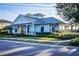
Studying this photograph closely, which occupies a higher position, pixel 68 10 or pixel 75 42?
pixel 68 10

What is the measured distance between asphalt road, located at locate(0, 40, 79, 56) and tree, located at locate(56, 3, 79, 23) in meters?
0.41

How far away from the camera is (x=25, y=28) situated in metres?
3.57

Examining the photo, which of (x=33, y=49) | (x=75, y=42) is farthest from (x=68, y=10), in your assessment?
(x=33, y=49)

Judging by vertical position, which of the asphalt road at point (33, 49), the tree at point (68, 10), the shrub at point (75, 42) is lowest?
the asphalt road at point (33, 49)

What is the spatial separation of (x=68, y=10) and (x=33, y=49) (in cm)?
71

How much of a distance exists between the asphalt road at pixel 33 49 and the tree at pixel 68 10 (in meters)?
0.41

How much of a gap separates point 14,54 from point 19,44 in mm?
149

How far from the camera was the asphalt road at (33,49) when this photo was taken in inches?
135

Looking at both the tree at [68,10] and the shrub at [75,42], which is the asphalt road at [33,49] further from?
the tree at [68,10]

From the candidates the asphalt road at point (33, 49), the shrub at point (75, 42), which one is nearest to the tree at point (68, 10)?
the shrub at point (75, 42)

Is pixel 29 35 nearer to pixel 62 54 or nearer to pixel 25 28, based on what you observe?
pixel 25 28

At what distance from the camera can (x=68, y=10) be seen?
3.53m

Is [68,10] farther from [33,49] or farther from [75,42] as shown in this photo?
[33,49]

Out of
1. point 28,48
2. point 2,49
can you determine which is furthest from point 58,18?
point 2,49
